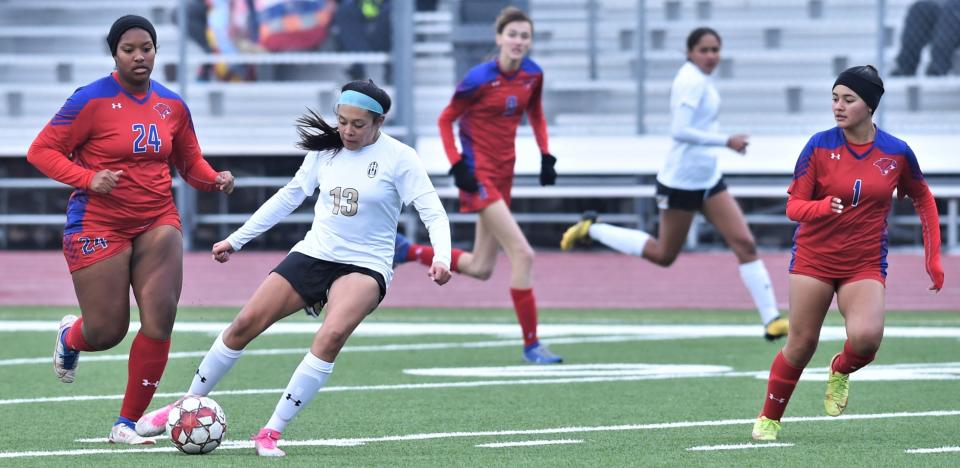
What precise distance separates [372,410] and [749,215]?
11.7 metres

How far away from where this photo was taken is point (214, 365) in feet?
23.1

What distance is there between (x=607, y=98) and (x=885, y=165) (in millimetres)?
13753

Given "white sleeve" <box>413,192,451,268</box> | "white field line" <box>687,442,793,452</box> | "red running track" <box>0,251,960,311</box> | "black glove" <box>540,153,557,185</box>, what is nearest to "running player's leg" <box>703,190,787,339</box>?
"black glove" <box>540,153,557,185</box>

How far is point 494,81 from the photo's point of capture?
35.8 feet

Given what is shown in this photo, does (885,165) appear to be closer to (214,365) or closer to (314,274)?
(314,274)

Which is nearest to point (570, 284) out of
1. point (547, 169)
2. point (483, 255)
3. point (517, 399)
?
point (547, 169)

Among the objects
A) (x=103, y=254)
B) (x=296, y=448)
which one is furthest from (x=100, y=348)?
(x=296, y=448)

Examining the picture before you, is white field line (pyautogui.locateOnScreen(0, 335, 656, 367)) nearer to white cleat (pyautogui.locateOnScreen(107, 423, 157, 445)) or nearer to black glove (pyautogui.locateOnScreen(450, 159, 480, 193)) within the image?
black glove (pyautogui.locateOnScreen(450, 159, 480, 193))

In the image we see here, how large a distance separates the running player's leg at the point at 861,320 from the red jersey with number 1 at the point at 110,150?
122 inches

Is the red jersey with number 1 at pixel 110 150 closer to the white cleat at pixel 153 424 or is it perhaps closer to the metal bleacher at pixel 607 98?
the white cleat at pixel 153 424

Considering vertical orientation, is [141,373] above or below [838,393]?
above

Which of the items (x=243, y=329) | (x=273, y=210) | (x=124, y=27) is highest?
(x=124, y=27)

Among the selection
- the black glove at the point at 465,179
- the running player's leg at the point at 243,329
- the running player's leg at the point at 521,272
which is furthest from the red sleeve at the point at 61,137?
the running player's leg at the point at 521,272

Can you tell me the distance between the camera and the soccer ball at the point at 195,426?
6.58m
